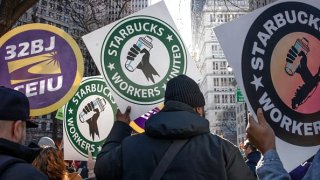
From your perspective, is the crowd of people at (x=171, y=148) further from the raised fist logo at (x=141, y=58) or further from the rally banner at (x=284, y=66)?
the raised fist logo at (x=141, y=58)

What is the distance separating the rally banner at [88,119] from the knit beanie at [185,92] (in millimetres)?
2842

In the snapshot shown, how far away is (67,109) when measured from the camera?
5.74 m

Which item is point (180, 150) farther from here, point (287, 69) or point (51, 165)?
point (51, 165)

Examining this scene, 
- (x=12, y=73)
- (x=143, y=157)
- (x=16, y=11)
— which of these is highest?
(x=16, y=11)

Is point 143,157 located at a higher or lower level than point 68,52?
lower

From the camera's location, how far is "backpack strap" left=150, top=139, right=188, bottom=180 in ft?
7.53

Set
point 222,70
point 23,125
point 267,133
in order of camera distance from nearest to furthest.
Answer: point 267,133 → point 23,125 → point 222,70

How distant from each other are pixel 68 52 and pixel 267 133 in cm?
256

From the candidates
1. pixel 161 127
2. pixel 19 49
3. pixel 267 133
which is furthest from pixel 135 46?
pixel 267 133

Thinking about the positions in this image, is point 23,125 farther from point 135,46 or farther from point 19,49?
point 19,49

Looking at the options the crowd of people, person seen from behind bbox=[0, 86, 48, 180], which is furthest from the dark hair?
person seen from behind bbox=[0, 86, 48, 180]

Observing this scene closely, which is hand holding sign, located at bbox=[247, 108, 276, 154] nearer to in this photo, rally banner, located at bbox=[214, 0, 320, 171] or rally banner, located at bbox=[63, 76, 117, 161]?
rally banner, located at bbox=[214, 0, 320, 171]

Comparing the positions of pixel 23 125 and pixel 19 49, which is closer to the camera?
pixel 23 125

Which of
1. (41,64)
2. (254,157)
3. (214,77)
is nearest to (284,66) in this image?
(41,64)
